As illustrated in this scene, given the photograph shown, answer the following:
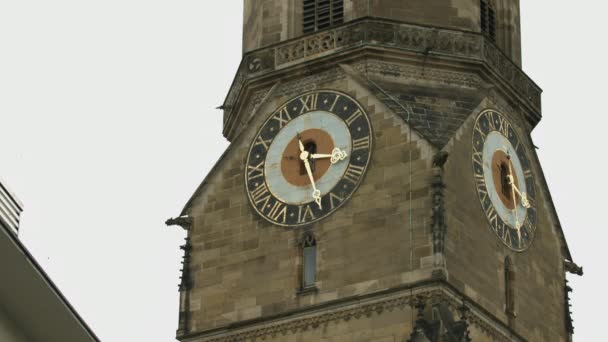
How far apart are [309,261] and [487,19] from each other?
595cm

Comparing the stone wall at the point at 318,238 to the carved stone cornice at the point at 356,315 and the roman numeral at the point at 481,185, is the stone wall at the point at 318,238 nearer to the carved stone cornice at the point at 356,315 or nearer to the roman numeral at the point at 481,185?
the carved stone cornice at the point at 356,315

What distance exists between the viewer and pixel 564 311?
3306 centimetres

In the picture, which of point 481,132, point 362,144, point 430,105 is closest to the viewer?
point 362,144

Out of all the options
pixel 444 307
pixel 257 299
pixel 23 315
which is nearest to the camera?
pixel 23 315

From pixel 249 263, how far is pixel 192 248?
127cm

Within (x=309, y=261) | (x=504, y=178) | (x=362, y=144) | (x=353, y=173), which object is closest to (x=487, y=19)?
(x=504, y=178)

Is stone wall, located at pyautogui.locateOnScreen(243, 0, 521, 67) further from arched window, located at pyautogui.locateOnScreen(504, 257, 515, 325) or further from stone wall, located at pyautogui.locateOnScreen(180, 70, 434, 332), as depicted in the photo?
arched window, located at pyautogui.locateOnScreen(504, 257, 515, 325)

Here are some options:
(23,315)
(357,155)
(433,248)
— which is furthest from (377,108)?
(23,315)

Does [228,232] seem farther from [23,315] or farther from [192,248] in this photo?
[23,315]

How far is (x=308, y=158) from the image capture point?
103 ft

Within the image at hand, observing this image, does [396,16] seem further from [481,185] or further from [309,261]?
[309,261]

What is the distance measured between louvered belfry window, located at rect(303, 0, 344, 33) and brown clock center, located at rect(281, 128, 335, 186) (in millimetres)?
2197

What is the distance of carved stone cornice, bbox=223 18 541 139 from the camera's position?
3212cm

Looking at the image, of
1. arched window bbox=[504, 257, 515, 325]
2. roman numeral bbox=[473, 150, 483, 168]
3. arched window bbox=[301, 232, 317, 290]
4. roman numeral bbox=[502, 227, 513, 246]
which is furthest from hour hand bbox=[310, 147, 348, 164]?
arched window bbox=[504, 257, 515, 325]
